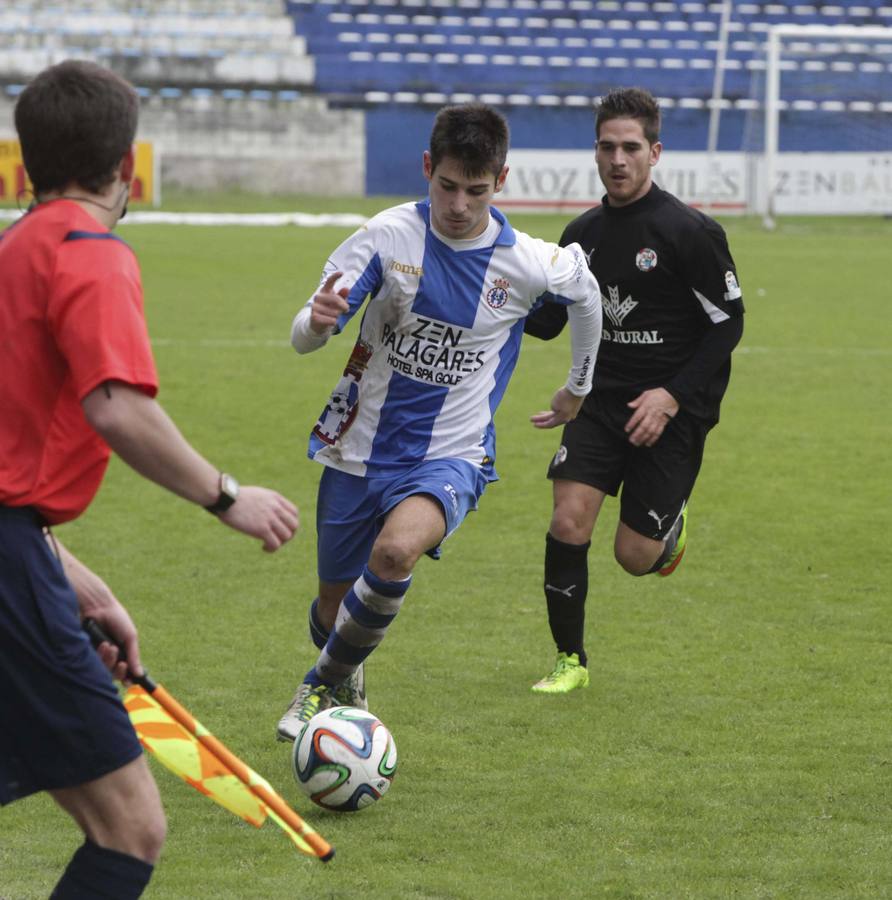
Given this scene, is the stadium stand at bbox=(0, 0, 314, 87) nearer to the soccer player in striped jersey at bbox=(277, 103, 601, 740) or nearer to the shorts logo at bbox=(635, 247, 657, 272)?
the shorts logo at bbox=(635, 247, 657, 272)

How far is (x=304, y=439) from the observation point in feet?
34.8

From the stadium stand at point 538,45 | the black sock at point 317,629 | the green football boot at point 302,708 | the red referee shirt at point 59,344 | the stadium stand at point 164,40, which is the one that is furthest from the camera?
the stadium stand at point 538,45

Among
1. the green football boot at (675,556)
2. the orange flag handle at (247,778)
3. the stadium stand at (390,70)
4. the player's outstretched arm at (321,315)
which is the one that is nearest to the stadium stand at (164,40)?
the stadium stand at (390,70)

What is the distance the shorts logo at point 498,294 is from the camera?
5.14 m

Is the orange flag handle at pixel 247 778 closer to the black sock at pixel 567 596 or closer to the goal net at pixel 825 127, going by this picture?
the black sock at pixel 567 596

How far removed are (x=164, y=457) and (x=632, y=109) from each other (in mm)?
3554

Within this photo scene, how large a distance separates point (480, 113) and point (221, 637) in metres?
2.45

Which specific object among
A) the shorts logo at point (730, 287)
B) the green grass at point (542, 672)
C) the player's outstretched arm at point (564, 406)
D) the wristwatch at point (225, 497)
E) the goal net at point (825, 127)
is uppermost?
the wristwatch at point (225, 497)

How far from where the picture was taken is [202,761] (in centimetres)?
335

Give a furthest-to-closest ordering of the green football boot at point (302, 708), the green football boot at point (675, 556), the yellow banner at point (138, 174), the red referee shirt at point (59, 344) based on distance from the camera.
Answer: the yellow banner at point (138, 174) < the green football boot at point (675, 556) < the green football boot at point (302, 708) < the red referee shirt at point (59, 344)

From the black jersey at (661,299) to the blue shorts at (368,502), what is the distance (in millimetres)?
993

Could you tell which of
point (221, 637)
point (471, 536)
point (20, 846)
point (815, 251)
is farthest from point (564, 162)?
point (20, 846)

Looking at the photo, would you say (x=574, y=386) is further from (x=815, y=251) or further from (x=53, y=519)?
(x=815, y=251)

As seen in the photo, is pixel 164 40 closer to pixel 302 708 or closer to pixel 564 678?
pixel 564 678
